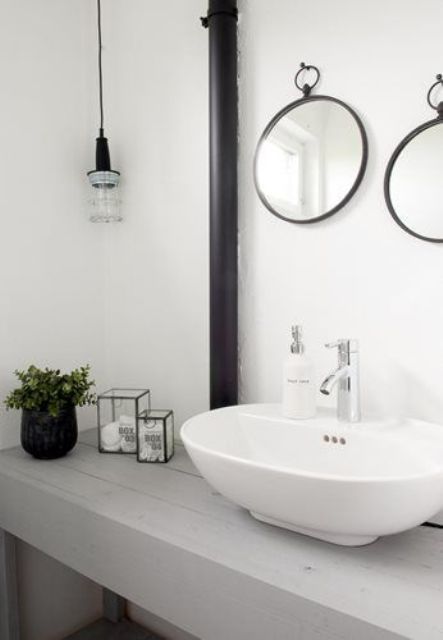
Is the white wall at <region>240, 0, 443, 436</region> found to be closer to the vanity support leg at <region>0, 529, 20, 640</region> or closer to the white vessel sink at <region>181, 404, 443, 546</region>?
the white vessel sink at <region>181, 404, 443, 546</region>

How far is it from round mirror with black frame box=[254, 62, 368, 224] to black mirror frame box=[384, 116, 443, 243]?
0.06 meters

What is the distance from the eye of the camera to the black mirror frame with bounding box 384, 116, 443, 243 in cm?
99

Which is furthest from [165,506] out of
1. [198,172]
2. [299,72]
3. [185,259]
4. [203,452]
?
[299,72]

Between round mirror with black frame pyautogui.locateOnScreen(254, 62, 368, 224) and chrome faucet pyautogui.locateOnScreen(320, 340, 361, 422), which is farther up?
round mirror with black frame pyautogui.locateOnScreen(254, 62, 368, 224)

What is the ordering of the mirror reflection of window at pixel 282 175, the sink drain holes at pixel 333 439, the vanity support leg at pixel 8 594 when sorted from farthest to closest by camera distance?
the vanity support leg at pixel 8 594 < the mirror reflection of window at pixel 282 175 < the sink drain holes at pixel 333 439

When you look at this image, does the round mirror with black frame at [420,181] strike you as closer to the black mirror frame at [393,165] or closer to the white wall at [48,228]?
the black mirror frame at [393,165]

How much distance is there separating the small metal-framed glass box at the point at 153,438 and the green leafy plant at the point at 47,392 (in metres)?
0.19

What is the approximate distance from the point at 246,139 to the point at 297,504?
961 millimetres

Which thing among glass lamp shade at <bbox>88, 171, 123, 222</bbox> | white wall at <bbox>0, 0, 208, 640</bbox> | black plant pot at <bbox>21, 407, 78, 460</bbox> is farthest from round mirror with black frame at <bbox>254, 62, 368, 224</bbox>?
black plant pot at <bbox>21, 407, 78, 460</bbox>

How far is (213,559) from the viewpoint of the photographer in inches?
31.5

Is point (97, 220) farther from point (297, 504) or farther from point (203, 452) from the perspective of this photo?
point (297, 504)

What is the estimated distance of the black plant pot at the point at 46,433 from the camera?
1.27 metres

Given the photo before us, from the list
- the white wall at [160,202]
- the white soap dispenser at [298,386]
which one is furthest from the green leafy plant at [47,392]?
the white soap dispenser at [298,386]

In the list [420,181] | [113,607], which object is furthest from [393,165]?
[113,607]
